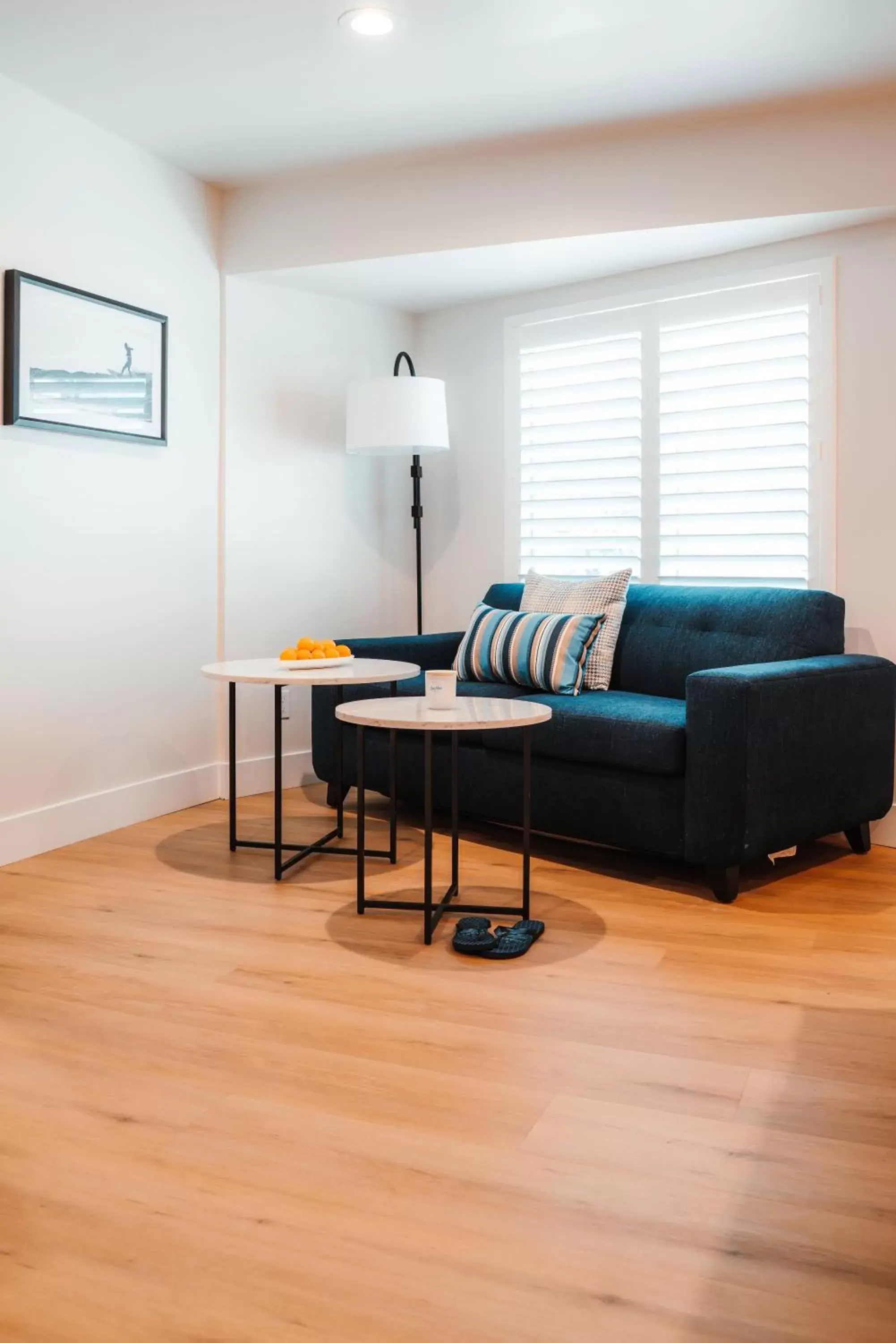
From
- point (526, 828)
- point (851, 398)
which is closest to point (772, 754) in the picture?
point (526, 828)

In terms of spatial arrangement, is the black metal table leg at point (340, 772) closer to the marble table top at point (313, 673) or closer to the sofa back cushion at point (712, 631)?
the marble table top at point (313, 673)

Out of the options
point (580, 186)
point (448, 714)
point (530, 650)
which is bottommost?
point (448, 714)

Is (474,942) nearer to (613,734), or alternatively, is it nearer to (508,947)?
(508,947)

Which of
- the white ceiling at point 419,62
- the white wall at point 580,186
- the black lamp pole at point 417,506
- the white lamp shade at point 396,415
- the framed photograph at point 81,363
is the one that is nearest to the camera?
the white ceiling at point 419,62

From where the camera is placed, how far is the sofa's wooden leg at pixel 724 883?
10.3 ft

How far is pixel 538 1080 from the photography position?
2.04 metres

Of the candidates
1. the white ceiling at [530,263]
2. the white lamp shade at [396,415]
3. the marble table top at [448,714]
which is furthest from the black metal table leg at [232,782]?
the white ceiling at [530,263]

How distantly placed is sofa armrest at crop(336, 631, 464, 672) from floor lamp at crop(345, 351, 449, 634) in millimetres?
786

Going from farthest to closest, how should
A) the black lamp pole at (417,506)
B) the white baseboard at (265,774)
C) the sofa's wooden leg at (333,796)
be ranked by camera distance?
the black lamp pole at (417,506)
the white baseboard at (265,774)
the sofa's wooden leg at (333,796)

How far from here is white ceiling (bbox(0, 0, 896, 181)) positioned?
298cm

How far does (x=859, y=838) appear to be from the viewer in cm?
371

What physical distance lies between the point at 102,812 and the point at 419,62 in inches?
105

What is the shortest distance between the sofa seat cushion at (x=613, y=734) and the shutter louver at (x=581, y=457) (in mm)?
1086

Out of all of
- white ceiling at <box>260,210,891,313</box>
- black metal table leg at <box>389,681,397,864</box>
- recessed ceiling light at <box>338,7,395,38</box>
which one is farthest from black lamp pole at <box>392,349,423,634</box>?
recessed ceiling light at <box>338,7,395,38</box>
